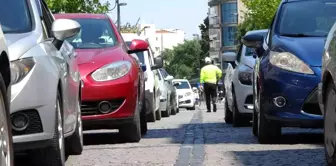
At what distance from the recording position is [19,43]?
7258mm

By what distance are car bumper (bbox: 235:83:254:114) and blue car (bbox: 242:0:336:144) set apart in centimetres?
314

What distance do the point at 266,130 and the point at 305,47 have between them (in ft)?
3.30

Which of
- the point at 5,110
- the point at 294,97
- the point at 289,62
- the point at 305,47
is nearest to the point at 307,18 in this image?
the point at 305,47

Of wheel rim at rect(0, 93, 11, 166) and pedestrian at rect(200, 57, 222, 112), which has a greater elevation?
wheel rim at rect(0, 93, 11, 166)

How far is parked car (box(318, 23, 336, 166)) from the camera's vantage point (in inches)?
288

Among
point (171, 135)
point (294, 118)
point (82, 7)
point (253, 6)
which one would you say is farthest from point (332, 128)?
point (253, 6)

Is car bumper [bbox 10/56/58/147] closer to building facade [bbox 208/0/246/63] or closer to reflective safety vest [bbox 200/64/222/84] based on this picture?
reflective safety vest [bbox 200/64/222/84]

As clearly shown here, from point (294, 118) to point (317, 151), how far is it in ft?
2.07

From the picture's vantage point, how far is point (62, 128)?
790 centimetres

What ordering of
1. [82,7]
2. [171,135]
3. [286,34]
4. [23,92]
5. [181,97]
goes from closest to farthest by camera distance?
[23,92] < [286,34] < [171,135] < [82,7] < [181,97]

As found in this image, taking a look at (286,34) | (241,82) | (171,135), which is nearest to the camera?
(286,34)

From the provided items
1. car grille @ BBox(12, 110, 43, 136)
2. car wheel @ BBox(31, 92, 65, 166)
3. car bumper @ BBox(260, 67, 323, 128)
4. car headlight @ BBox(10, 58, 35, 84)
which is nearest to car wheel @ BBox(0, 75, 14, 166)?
car headlight @ BBox(10, 58, 35, 84)

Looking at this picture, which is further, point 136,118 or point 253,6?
point 253,6

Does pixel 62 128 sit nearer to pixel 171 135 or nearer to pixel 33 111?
pixel 33 111
